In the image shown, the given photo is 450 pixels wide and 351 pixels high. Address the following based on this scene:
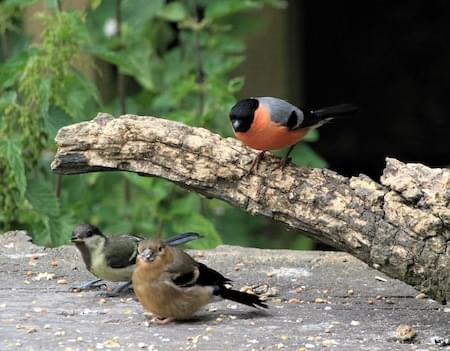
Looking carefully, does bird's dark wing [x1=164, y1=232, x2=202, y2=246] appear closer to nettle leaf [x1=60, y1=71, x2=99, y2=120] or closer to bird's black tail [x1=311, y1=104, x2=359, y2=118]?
bird's black tail [x1=311, y1=104, x2=359, y2=118]

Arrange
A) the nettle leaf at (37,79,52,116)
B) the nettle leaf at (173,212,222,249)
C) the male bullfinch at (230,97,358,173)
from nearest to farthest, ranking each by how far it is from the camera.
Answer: the male bullfinch at (230,97,358,173), the nettle leaf at (37,79,52,116), the nettle leaf at (173,212,222,249)

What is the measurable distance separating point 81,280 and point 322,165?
1725 mm

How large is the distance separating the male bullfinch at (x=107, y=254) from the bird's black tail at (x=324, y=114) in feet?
2.14

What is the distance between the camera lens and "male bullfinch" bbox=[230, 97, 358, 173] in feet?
15.1

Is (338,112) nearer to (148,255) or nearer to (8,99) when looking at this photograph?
(148,255)

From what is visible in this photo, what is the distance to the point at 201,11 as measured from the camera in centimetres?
750

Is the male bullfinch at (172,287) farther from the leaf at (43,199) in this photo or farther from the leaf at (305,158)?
the leaf at (305,158)

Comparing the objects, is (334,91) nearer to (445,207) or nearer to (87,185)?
(87,185)

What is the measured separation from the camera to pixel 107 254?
4.45m

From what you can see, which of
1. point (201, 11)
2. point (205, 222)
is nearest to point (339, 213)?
point (205, 222)

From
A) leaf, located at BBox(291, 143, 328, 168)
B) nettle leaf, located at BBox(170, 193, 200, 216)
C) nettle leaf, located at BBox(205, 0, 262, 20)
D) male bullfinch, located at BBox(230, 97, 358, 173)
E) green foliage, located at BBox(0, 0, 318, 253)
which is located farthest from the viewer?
nettle leaf, located at BBox(205, 0, 262, 20)

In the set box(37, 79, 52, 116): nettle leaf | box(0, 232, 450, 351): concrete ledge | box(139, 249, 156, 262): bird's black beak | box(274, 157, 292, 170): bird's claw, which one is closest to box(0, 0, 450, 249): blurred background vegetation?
box(37, 79, 52, 116): nettle leaf

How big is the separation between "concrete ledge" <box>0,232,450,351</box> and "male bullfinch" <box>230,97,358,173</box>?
505 mm

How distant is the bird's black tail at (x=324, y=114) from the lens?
4.72 metres
